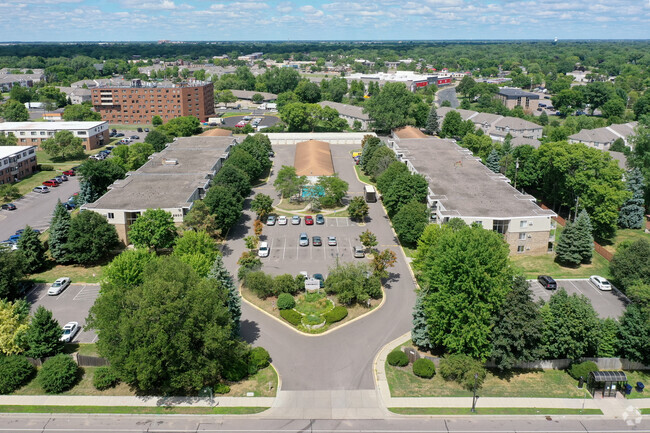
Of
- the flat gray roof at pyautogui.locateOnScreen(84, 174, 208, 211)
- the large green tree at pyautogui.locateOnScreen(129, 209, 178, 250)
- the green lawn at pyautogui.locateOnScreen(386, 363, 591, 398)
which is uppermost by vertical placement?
the flat gray roof at pyautogui.locateOnScreen(84, 174, 208, 211)

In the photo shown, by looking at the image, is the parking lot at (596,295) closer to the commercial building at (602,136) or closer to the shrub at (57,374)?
the shrub at (57,374)

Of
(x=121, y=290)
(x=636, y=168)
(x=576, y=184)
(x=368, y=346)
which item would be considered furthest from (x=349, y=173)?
(x=121, y=290)

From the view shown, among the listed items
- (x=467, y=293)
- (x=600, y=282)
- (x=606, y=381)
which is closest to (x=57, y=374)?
(x=467, y=293)

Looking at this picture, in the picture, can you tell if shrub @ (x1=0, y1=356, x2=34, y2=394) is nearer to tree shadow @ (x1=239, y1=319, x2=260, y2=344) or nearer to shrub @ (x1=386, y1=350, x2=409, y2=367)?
tree shadow @ (x1=239, y1=319, x2=260, y2=344)

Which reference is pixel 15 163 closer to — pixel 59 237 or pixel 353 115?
pixel 59 237

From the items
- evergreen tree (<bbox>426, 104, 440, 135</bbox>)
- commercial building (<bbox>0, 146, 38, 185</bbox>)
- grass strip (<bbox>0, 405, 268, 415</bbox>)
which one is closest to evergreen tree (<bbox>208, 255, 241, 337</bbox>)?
grass strip (<bbox>0, 405, 268, 415</bbox>)

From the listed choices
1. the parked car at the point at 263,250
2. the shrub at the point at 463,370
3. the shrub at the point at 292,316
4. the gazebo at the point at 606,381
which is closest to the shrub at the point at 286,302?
the shrub at the point at 292,316

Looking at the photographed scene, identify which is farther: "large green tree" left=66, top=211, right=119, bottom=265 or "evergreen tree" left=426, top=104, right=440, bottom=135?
"evergreen tree" left=426, top=104, right=440, bottom=135

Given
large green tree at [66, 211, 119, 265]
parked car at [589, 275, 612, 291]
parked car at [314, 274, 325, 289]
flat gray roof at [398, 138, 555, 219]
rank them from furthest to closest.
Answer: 1. flat gray roof at [398, 138, 555, 219]
2. large green tree at [66, 211, 119, 265]
3. parked car at [589, 275, 612, 291]
4. parked car at [314, 274, 325, 289]
